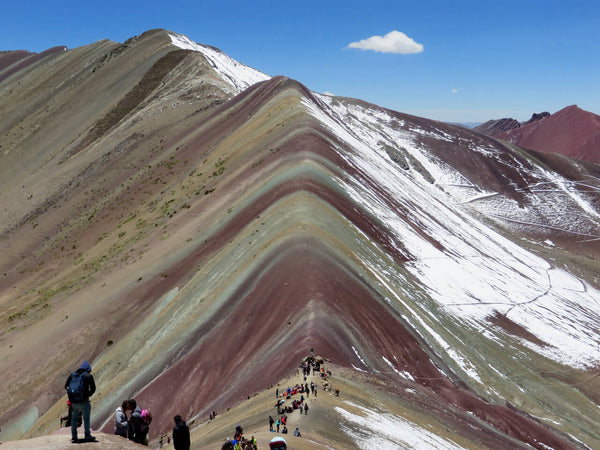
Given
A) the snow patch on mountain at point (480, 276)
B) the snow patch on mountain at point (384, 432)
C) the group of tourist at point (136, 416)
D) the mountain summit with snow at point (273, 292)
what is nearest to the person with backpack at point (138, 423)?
the group of tourist at point (136, 416)

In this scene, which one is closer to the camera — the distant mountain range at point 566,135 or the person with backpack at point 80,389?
the person with backpack at point 80,389

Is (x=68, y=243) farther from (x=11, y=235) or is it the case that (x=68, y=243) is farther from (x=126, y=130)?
(x=126, y=130)

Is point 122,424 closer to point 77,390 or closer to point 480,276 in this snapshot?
point 77,390

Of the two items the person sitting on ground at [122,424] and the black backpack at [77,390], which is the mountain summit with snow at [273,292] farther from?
the black backpack at [77,390]

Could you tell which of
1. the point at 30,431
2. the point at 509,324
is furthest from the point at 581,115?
the point at 30,431

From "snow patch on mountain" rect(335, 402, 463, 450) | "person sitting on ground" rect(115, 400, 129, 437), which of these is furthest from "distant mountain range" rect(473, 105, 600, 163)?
"person sitting on ground" rect(115, 400, 129, 437)

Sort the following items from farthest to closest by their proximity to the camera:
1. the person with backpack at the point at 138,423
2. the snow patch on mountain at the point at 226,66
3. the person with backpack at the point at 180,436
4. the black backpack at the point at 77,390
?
the snow patch on mountain at the point at 226,66 < the person with backpack at the point at 138,423 < the black backpack at the point at 77,390 < the person with backpack at the point at 180,436

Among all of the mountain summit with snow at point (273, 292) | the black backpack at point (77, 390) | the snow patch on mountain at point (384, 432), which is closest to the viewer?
the black backpack at point (77, 390)

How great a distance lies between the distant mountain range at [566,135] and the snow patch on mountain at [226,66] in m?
76.8

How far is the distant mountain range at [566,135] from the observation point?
5404 inches

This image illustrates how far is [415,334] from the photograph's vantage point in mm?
27125

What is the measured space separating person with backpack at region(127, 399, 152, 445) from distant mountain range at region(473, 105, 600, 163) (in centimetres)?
13810

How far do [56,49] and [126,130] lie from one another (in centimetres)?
7691

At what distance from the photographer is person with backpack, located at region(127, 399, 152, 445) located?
12414 millimetres
